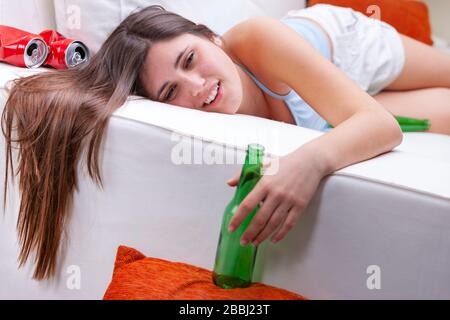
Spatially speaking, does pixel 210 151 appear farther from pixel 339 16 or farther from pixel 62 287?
pixel 339 16

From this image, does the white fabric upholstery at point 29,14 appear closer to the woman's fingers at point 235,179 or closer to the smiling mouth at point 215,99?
the smiling mouth at point 215,99

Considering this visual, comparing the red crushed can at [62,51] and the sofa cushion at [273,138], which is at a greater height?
the red crushed can at [62,51]

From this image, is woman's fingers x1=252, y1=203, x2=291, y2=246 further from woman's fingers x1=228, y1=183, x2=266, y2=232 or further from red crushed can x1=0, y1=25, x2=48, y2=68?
red crushed can x1=0, y1=25, x2=48, y2=68

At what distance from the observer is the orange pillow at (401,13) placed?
1.91m

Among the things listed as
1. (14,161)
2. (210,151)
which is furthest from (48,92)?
(210,151)

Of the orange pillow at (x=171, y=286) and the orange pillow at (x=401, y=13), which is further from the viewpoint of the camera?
the orange pillow at (x=401, y=13)

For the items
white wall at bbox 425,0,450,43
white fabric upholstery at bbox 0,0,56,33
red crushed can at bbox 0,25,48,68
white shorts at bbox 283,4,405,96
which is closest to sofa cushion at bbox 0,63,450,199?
red crushed can at bbox 0,25,48,68

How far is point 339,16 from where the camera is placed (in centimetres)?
166

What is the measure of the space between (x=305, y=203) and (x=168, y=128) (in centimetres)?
26

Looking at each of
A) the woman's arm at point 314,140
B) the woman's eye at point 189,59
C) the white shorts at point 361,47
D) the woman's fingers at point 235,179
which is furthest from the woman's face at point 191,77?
the white shorts at point 361,47

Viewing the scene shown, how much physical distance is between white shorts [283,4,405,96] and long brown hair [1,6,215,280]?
0.64m

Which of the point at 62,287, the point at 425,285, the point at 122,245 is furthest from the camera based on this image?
the point at 62,287

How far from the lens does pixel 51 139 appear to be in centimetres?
104

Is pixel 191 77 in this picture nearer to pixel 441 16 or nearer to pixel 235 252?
pixel 235 252
